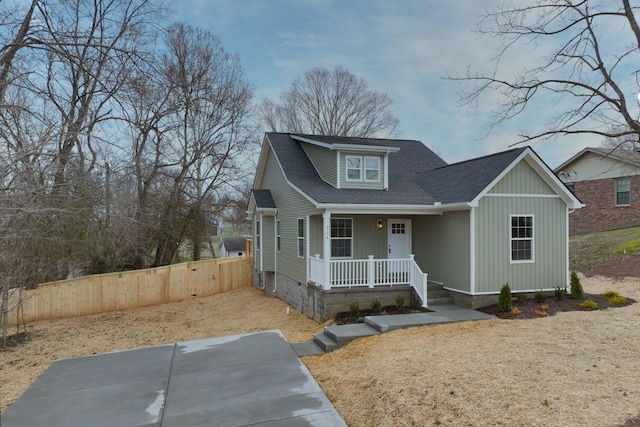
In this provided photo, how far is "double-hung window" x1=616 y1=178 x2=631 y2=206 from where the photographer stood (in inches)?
834

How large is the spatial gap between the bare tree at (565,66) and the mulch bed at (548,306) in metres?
4.12

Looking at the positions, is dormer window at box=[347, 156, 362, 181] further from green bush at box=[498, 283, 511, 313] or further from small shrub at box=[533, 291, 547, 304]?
small shrub at box=[533, 291, 547, 304]

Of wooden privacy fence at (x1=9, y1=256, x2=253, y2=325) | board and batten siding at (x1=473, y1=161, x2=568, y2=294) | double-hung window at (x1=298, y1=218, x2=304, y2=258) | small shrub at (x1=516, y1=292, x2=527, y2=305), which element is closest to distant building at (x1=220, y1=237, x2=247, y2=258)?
wooden privacy fence at (x1=9, y1=256, x2=253, y2=325)

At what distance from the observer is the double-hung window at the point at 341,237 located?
12.2 metres

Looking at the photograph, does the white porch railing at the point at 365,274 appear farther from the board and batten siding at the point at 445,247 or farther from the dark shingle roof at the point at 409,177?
the dark shingle roof at the point at 409,177

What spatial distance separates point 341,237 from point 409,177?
3.93 meters

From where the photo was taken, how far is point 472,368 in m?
5.42

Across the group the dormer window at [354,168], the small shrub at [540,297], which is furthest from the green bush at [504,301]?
the dormer window at [354,168]

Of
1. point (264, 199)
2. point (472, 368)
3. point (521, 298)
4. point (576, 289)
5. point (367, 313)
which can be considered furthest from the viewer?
point (264, 199)

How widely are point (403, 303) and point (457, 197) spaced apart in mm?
3266

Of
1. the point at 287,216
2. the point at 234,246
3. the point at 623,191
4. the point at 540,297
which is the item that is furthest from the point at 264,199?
the point at 234,246

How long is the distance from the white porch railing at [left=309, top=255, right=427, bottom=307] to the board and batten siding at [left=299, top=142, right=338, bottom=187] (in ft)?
9.74

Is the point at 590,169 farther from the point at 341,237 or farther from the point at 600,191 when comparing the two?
the point at 341,237

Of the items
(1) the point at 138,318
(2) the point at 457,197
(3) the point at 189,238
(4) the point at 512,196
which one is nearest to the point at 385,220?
(2) the point at 457,197
